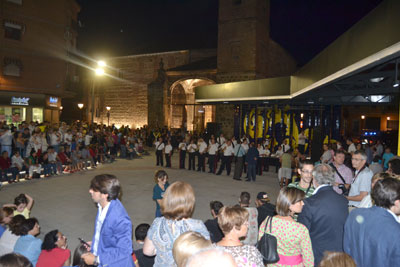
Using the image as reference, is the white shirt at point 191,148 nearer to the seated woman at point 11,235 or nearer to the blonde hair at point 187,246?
the seated woman at point 11,235

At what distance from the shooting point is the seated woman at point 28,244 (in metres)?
3.92

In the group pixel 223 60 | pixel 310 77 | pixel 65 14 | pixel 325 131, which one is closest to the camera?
pixel 310 77

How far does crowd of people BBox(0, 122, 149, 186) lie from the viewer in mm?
11422

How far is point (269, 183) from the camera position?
12422mm

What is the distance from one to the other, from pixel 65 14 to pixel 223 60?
45.6ft

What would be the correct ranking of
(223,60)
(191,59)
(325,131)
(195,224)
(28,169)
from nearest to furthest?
(195,224)
(28,169)
(325,131)
(223,60)
(191,59)

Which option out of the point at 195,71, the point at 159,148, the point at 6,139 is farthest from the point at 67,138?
the point at 195,71

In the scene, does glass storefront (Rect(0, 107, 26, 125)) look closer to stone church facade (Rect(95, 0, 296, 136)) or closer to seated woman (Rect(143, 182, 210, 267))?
stone church facade (Rect(95, 0, 296, 136))

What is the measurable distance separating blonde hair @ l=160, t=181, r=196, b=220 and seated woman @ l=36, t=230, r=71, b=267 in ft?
6.32

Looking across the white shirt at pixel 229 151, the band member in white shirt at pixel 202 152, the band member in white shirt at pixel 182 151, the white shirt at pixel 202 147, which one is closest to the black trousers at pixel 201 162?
the band member in white shirt at pixel 202 152

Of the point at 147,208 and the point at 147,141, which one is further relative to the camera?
the point at 147,141

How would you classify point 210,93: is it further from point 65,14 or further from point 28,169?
point 65,14

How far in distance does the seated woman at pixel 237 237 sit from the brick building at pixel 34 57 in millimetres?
21231

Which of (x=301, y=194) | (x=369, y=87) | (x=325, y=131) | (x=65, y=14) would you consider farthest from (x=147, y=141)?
(x=301, y=194)
